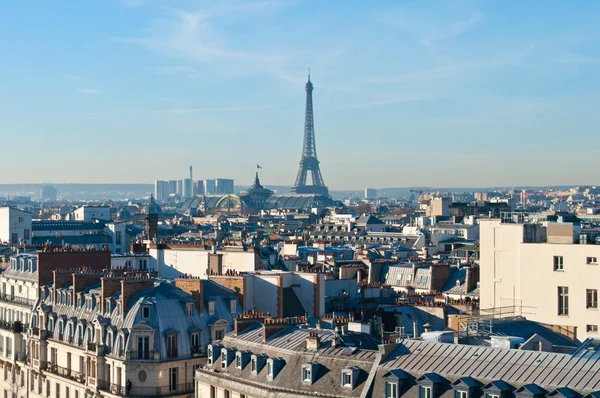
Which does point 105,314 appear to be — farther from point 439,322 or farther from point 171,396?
point 439,322

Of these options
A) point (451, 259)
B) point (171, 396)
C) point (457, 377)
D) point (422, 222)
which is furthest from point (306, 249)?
point (422, 222)

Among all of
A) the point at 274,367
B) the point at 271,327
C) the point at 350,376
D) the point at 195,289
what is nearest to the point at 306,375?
the point at 274,367

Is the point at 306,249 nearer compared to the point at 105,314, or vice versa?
the point at 105,314

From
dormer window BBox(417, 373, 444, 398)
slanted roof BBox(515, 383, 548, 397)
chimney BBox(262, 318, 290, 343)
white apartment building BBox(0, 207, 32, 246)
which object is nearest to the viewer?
slanted roof BBox(515, 383, 548, 397)

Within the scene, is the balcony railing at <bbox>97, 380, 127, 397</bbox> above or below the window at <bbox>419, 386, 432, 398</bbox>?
below

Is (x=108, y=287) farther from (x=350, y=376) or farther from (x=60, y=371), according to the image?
(x=350, y=376)

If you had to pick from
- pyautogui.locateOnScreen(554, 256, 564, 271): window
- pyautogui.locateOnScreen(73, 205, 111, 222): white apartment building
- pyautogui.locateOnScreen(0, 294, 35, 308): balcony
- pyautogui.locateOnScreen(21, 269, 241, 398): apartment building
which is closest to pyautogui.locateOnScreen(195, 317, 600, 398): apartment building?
pyautogui.locateOnScreen(21, 269, 241, 398): apartment building

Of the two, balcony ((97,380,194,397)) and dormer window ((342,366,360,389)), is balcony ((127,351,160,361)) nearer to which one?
balcony ((97,380,194,397))
